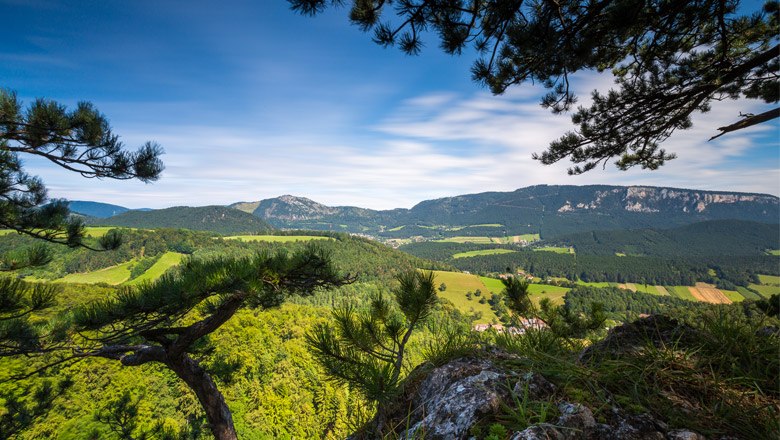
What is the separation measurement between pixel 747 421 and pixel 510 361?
0.98 meters

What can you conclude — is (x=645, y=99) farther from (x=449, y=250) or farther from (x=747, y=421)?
(x=449, y=250)

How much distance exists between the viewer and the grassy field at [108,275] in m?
77.4

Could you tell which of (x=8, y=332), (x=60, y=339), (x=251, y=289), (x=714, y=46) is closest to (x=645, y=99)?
(x=714, y=46)

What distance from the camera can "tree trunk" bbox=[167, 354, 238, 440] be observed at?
163 inches

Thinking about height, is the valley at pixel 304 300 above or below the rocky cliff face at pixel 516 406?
below

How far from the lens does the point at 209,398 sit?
4191 millimetres

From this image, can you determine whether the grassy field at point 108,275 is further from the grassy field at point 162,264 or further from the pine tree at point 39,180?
the pine tree at point 39,180

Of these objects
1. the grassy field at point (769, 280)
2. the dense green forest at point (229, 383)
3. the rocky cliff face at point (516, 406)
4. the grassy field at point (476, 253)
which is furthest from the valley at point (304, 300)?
the grassy field at point (476, 253)

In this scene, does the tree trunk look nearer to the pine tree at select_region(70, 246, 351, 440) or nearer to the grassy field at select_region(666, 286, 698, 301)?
the pine tree at select_region(70, 246, 351, 440)

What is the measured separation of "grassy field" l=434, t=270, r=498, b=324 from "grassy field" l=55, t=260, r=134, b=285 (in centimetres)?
8704

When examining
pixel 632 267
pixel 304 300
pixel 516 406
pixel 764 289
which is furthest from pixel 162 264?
pixel 632 267

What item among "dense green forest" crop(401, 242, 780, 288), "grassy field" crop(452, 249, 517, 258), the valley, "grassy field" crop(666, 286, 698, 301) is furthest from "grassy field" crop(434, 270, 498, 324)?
"grassy field" crop(452, 249, 517, 258)

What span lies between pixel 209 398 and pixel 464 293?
278 ft

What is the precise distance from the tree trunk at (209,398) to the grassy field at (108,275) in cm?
9935
